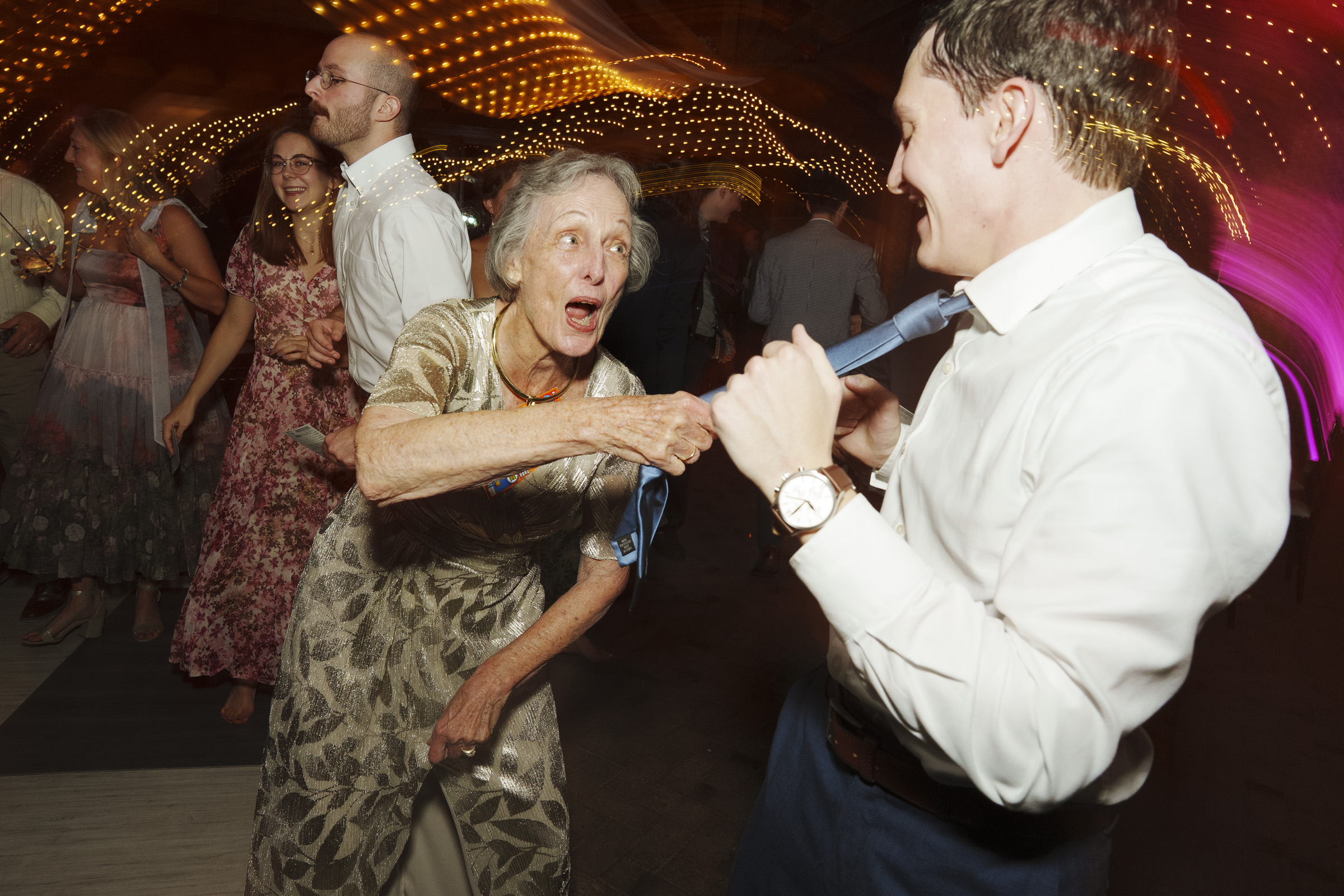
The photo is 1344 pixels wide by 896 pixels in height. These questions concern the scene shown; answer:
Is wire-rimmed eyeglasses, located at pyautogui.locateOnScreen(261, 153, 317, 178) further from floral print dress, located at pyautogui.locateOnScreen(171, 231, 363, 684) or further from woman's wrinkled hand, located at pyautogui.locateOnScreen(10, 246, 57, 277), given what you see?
woman's wrinkled hand, located at pyautogui.locateOnScreen(10, 246, 57, 277)

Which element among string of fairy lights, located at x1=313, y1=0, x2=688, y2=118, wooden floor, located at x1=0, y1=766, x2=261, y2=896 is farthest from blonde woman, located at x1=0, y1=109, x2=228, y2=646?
string of fairy lights, located at x1=313, y1=0, x2=688, y2=118

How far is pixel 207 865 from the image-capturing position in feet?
8.02

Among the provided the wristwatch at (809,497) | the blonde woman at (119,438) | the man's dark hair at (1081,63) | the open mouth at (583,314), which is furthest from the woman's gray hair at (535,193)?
the blonde woman at (119,438)

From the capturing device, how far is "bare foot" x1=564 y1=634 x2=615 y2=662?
3.82 metres

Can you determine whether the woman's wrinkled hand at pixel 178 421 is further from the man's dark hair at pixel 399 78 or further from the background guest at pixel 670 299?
the background guest at pixel 670 299

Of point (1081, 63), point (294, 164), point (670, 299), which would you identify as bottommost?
point (670, 299)

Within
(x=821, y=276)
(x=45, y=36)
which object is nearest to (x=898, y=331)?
(x=45, y=36)

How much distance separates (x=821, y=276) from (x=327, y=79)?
3.32 meters

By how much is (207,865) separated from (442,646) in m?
1.52

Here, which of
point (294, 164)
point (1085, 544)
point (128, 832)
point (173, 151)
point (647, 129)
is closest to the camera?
point (1085, 544)

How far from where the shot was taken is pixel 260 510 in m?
3.10

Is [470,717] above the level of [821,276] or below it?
above

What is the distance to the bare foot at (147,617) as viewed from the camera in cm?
372

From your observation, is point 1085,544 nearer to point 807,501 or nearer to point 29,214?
point 807,501
